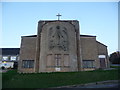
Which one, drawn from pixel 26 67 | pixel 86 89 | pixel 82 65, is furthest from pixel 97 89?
pixel 26 67

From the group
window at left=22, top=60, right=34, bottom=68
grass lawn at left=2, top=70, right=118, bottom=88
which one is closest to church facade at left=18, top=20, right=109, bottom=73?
window at left=22, top=60, right=34, bottom=68

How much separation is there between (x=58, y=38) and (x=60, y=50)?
2680mm

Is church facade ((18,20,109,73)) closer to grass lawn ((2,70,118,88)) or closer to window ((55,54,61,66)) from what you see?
window ((55,54,61,66))

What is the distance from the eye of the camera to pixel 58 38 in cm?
3083

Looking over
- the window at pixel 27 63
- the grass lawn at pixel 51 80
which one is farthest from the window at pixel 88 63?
the window at pixel 27 63

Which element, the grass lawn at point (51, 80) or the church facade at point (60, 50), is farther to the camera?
the church facade at point (60, 50)

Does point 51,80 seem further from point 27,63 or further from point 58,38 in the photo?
point 27,63

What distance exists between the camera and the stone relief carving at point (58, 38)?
1204 inches

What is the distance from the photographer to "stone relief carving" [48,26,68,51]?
3058 cm

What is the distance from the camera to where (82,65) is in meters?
33.6

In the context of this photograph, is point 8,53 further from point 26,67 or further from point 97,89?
point 97,89

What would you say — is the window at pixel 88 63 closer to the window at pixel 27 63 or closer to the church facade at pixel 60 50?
the church facade at pixel 60 50

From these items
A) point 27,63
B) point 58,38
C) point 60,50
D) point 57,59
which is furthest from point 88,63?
point 27,63

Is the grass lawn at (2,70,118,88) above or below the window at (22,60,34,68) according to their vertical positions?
below
